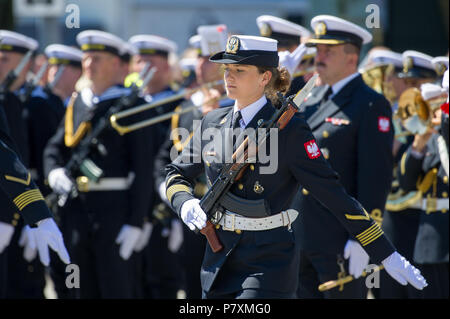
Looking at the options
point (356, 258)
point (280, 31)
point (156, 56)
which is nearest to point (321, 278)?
point (356, 258)

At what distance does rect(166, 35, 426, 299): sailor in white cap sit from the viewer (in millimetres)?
4688

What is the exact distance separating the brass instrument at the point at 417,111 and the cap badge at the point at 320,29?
0.79 metres

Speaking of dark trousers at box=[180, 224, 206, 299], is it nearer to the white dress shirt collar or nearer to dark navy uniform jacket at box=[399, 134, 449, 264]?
dark navy uniform jacket at box=[399, 134, 449, 264]

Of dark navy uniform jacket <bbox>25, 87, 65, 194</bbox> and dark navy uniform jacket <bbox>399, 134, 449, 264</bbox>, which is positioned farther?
dark navy uniform jacket <bbox>25, 87, 65, 194</bbox>

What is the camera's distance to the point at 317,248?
5707 millimetres

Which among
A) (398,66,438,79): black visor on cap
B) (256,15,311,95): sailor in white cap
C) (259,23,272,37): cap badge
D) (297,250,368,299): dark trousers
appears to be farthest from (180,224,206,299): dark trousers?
(398,66,438,79): black visor on cap

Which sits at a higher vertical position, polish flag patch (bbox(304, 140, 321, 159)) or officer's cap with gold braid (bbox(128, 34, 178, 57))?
officer's cap with gold braid (bbox(128, 34, 178, 57))

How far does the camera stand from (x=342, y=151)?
5785 mm

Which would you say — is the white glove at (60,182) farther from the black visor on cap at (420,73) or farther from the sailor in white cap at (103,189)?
the black visor on cap at (420,73)

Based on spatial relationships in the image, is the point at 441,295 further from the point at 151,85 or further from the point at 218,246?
the point at 151,85

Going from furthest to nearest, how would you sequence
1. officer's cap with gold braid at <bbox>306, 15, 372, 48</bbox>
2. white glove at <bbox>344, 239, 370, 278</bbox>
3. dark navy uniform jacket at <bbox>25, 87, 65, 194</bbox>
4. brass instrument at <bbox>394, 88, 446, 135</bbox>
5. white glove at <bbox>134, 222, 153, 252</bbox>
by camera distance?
dark navy uniform jacket at <bbox>25, 87, 65, 194</bbox>, white glove at <bbox>134, 222, 153, 252</bbox>, brass instrument at <bbox>394, 88, 446, 135</bbox>, officer's cap with gold braid at <bbox>306, 15, 372, 48</bbox>, white glove at <bbox>344, 239, 370, 278</bbox>

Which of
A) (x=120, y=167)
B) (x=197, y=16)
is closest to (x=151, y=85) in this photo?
(x=120, y=167)

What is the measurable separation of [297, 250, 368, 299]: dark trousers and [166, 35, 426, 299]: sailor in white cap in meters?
0.87

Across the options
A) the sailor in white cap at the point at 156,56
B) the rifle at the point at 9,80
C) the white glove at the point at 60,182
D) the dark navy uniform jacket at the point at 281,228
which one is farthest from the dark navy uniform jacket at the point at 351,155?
the sailor in white cap at the point at 156,56
